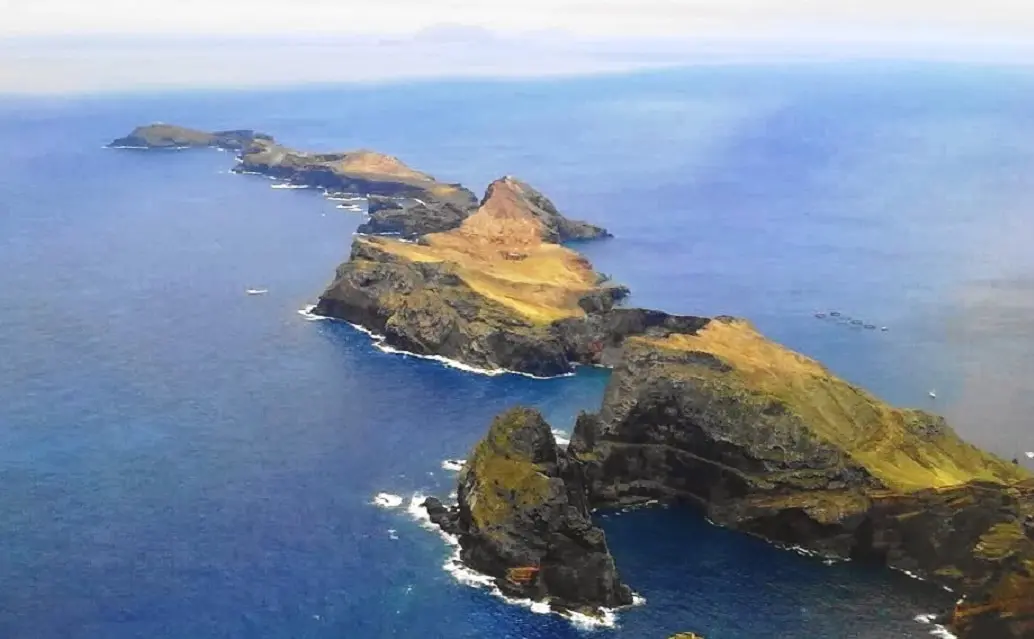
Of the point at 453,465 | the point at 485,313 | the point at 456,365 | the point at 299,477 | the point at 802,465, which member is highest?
the point at 485,313

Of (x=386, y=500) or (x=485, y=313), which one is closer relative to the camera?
(x=386, y=500)

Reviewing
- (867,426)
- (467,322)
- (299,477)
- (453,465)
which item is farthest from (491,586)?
(467,322)

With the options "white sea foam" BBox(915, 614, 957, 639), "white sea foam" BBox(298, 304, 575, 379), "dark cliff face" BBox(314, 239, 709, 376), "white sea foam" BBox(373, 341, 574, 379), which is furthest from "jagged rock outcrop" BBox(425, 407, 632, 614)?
"dark cliff face" BBox(314, 239, 709, 376)

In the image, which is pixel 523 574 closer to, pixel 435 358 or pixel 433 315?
pixel 435 358

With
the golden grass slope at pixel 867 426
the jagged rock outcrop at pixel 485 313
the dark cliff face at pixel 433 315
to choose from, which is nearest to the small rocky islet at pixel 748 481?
the golden grass slope at pixel 867 426

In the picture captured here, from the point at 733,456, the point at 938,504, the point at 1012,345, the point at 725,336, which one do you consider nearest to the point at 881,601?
the point at 938,504

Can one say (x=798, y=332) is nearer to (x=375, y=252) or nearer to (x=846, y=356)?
(x=846, y=356)

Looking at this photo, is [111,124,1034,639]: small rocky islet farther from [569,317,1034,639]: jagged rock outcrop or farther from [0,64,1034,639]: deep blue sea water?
[0,64,1034,639]: deep blue sea water
